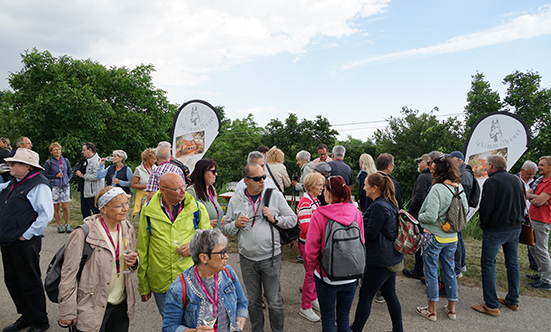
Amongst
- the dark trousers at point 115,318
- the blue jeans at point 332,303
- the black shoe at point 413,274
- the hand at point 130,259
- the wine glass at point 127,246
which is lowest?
the black shoe at point 413,274

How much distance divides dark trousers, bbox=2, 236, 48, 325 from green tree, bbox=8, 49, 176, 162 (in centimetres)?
1300

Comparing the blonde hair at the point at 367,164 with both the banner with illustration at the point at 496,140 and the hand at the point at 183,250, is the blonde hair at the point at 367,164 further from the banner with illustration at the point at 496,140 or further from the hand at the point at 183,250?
the hand at the point at 183,250

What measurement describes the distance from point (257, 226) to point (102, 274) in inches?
53.8

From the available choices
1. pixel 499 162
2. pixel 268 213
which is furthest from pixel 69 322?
pixel 499 162

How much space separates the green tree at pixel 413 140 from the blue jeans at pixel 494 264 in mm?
6993

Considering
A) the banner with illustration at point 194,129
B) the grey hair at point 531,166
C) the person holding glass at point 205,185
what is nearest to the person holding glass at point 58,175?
the banner with illustration at point 194,129

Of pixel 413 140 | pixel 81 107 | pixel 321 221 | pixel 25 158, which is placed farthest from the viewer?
pixel 413 140

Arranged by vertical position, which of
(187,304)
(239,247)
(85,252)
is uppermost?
(85,252)

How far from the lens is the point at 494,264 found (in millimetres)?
3875

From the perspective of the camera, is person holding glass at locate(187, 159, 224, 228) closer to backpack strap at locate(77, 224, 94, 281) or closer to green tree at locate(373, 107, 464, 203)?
backpack strap at locate(77, 224, 94, 281)

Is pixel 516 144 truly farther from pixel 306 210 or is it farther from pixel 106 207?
pixel 106 207

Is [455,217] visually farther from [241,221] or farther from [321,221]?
[241,221]

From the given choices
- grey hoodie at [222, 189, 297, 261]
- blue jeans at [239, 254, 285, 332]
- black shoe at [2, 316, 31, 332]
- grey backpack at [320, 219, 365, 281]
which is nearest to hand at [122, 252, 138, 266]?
grey hoodie at [222, 189, 297, 261]

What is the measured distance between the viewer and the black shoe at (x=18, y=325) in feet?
10.8
